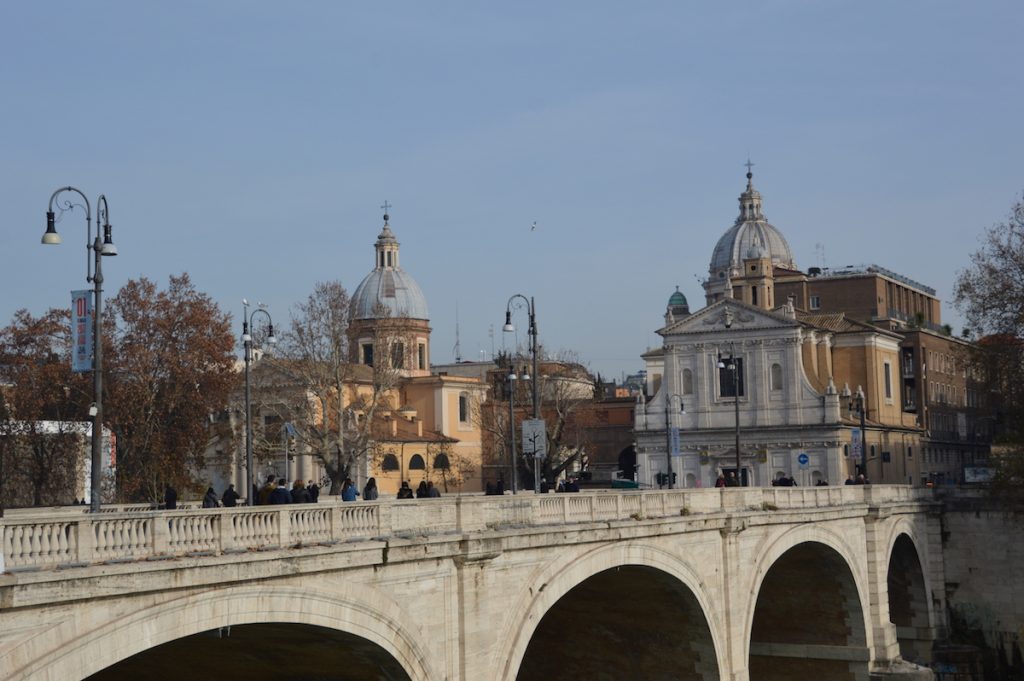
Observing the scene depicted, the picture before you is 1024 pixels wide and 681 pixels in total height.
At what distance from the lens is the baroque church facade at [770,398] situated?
8338 cm

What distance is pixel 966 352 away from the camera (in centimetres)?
5809

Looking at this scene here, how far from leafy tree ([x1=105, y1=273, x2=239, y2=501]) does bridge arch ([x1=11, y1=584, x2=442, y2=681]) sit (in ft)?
111

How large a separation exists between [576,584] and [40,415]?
112ft

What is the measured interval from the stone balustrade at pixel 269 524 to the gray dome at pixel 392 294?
7022 centimetres

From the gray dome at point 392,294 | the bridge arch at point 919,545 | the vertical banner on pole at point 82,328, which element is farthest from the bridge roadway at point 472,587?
the gray dome at point 392,294

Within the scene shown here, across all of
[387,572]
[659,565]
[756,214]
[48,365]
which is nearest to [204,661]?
[387,572]

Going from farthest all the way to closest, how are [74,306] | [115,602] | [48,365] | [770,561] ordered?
[48,365]
[770,561]
[74,306]
[115,602]

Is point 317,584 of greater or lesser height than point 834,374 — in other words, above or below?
below

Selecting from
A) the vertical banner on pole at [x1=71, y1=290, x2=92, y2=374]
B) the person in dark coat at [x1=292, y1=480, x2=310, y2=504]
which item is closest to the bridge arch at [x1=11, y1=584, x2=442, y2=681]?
the person in dark coat at [x1=292, y1=480, x2=310, y2=504]

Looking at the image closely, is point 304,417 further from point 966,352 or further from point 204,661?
point 204,661

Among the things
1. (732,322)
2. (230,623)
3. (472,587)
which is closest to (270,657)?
(472,587)

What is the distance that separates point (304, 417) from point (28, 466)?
488 inches

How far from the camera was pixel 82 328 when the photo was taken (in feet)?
82.4

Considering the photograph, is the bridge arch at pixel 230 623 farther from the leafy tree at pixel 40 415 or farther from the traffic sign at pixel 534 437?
the leafy tree at pixel 40 415
